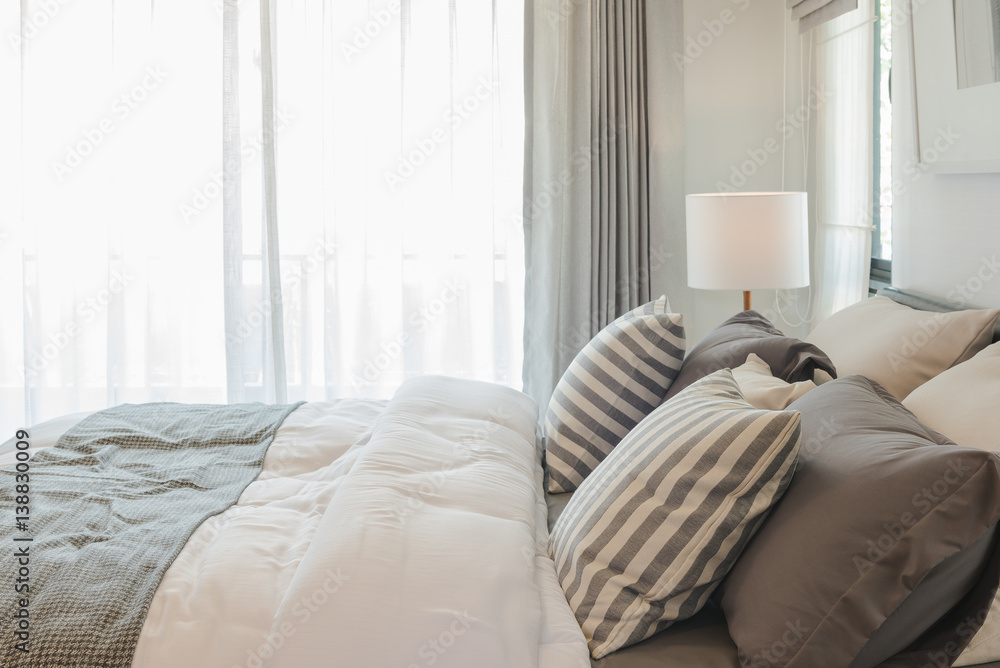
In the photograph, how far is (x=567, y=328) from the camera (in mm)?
3652

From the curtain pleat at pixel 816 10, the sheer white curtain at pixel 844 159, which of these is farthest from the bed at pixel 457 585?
the curtain pleat at pixel 816 10

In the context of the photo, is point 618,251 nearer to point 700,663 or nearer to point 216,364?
point 216,364

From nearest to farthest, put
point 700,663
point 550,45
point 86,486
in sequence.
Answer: point 700,663, point 86,486, point 550,45

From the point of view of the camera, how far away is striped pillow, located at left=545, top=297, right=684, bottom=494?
1.81 metres

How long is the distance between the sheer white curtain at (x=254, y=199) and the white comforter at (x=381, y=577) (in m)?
2.08

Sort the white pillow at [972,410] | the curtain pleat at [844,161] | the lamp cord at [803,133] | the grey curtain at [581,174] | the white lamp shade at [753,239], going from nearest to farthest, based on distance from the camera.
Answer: the white pillow at [972,410] → the white lamp shade at [753,239] → the curtain pleat at [844,161] → the lamp cord at [803,133] → the grey curtain at [581,174]

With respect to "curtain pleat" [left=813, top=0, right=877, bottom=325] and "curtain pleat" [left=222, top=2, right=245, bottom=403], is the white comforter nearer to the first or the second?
"curtain pleat" [left=813, top=0, right=877, bottom=325]

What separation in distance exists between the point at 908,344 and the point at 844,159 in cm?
154

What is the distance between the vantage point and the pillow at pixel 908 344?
154 cm

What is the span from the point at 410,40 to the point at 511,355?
1.50m

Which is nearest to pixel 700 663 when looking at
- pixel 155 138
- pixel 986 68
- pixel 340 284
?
pixel 986 68

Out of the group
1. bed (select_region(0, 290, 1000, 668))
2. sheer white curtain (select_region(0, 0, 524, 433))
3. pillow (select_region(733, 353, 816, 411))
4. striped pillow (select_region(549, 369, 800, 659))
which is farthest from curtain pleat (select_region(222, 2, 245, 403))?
striped pillow (select_region(549, 369, 800, 659))

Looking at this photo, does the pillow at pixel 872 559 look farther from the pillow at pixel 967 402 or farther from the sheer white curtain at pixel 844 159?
the sheer white curtain at pixel 844 159

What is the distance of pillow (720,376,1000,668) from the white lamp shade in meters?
1.57
